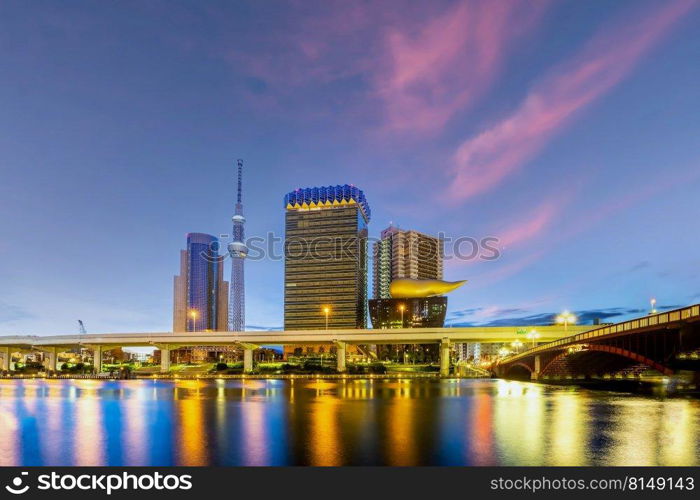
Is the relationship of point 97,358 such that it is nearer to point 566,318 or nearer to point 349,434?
point 566,318

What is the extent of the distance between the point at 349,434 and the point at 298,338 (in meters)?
89.0

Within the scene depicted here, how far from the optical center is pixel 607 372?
77.9 meters

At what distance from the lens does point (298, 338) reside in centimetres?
11062

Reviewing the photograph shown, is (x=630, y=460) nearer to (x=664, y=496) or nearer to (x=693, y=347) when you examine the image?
(x=664, y=496)

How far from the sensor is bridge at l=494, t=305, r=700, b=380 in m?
36.9

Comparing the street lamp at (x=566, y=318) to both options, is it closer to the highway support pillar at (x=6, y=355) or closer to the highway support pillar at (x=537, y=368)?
the highway support pillar at (x=537, y=368)

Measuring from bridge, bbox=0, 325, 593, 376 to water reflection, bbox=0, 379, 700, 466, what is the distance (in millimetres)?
62101

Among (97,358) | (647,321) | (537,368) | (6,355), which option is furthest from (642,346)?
(6,355)

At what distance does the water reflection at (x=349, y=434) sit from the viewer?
18.3 m

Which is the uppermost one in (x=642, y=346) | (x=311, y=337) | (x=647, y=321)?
(x=647, y=321)

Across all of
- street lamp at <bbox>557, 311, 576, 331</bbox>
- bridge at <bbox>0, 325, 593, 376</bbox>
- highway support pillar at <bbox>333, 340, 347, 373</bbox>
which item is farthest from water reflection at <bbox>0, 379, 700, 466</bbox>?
highway support pillar at <bbox>333, 340, 347, 373</bbox>

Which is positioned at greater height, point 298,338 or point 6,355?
point 298,338

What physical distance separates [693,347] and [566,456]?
2588cm

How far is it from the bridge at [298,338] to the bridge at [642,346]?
19215 mm
